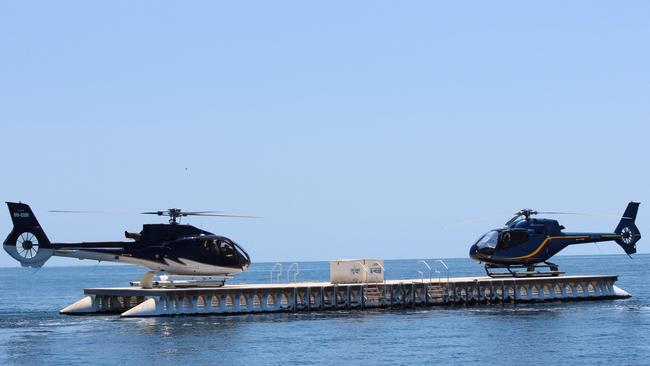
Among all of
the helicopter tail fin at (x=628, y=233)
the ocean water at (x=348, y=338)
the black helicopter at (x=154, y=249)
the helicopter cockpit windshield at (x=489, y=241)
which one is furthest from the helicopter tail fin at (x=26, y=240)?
the helicopter tail fin at (x=628, y=233)

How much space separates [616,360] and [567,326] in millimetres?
11017

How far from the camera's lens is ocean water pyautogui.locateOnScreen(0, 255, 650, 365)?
42312mm

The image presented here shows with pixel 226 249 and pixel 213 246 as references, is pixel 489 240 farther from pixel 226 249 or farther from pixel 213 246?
pixel 213 246

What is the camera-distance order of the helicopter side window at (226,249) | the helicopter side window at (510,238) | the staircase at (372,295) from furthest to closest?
the helicopter side window at (510,238) → the staircase at (372,295) → the helicopter side window at (226,249)

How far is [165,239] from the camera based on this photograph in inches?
2260

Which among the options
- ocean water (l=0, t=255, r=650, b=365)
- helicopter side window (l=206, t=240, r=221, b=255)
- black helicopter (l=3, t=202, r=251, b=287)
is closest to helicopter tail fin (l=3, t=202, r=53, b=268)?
black helicopter (l=3, t=202, r=251, b=287)

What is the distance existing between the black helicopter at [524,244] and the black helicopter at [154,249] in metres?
16.5

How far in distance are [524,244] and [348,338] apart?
21.7 metres

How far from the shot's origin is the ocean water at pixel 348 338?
4231cm

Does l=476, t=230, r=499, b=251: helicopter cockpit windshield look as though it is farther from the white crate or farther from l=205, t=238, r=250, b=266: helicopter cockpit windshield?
l=205, t=238, r=250, b=266: helicopter cockpit windshield

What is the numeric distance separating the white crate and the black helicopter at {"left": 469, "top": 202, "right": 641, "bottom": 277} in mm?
8152

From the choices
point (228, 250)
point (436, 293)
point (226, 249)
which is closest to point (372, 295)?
point (436, 293)

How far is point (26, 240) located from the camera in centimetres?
5494

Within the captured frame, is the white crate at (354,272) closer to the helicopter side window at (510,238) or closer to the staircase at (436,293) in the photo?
the staircase at (436,293)
